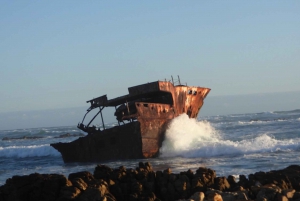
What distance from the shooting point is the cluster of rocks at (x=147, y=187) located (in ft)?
28.3

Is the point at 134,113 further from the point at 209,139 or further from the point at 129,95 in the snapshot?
the point at 209,139

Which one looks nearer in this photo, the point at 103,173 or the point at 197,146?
the point at 103,173

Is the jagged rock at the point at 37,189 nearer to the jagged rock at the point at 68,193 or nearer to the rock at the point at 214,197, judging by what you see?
the jagged rock at the point at 68,193

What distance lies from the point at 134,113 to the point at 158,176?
1029 cm

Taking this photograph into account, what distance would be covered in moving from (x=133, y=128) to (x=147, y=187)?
1003 cm

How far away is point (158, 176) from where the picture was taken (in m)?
10.2

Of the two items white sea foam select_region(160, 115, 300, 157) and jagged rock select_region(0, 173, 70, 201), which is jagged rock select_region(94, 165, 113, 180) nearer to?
jagged rock select_region(0, 173, 70, 201)

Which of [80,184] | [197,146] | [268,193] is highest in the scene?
[197,146]

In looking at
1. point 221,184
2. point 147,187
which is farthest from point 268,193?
point 147,187

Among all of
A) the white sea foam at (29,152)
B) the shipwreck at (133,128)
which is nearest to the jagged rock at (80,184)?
the shipwreck at (133,128)

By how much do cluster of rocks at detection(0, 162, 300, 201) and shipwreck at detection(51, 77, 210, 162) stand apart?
899 centimetres

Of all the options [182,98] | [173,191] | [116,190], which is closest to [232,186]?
[173,191]

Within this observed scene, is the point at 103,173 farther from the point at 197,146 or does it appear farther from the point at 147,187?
the point at 197,146

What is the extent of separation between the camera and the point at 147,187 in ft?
32.2
